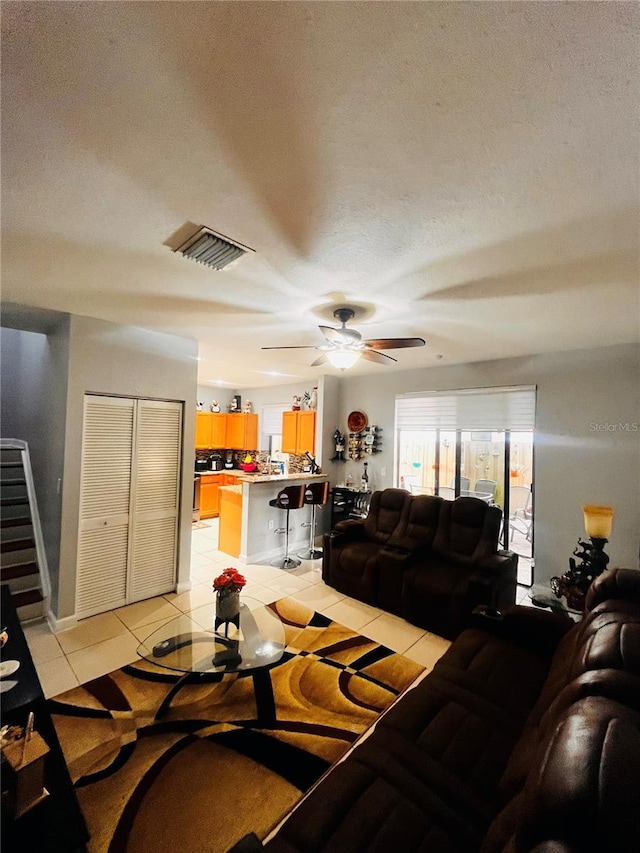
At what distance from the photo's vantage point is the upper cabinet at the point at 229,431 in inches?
300

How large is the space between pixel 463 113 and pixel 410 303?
155 cm

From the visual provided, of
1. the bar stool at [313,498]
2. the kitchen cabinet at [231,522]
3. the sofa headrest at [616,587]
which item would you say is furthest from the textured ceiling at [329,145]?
the kitchen cabinet at [231,522]

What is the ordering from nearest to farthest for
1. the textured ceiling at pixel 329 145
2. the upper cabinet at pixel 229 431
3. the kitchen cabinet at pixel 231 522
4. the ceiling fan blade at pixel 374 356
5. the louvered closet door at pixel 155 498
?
1. the textured ceiling at pixel 329 145
2. the ceiling fan blade at pixel 374 356
3. the louvered closet door at pixel 155 498
4. the kitchen cabinet at pixel 231 522
5. the upper cabinet at pixel 229 431

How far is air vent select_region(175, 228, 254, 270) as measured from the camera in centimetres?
177

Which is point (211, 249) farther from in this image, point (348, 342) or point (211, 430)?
point (211, 430)

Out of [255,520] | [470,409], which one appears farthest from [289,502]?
[470,409]

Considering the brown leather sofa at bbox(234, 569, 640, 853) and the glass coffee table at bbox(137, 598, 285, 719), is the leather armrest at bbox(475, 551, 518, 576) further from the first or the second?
the glass coffee table at bbox(137, 598, 285, 719)

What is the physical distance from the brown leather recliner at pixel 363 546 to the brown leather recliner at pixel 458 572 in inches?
16.0

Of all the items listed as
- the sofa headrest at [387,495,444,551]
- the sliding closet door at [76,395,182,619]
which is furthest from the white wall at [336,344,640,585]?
the sliding closet door at [76,395,182,619]

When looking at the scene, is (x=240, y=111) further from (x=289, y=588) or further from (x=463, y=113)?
(x=289, y=588)

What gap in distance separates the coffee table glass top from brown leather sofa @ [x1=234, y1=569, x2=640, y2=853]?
90cm

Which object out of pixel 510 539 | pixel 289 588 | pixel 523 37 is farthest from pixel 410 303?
pixel 510 539

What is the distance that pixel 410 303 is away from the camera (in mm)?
2607

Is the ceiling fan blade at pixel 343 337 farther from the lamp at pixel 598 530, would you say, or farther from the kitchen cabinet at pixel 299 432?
the kitchen cabinet at pixel 299 432
